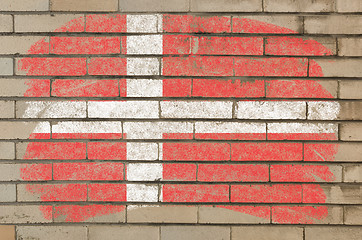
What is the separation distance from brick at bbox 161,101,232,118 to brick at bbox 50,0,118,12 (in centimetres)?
76

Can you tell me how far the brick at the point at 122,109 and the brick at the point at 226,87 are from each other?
1.07ft

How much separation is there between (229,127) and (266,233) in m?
0.77

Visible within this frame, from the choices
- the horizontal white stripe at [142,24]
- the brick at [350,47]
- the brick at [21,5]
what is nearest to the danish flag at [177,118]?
the horizontal white stripe at [142,24]

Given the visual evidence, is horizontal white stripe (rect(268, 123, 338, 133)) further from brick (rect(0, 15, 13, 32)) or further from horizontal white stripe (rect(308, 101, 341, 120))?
brick (rect(0, 15, 13, 32))

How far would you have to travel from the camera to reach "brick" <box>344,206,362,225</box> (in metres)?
1.68

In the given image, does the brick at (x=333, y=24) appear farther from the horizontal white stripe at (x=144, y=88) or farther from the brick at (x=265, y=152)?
the horizontal white stripe at (x=144, y=88)

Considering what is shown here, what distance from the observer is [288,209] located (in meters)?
1.68

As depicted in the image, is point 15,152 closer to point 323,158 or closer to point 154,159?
point 154,159

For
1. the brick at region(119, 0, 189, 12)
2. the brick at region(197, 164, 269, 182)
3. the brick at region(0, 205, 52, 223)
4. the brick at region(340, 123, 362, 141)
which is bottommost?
the brick at region(0, 205, 52, 223)

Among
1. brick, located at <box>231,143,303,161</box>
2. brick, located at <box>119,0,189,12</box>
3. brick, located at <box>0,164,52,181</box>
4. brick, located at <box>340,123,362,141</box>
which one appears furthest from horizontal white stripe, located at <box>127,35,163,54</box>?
brick, located at <box>340,123,362,141</box>

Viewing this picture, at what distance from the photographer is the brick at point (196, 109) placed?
1.67 m

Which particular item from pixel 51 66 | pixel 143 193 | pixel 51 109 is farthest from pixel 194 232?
pixel 51 66

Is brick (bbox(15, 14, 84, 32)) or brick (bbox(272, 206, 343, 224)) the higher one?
brick (bbox(15, 14, 84, 32))

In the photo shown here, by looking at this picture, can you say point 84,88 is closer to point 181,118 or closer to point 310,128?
point 181,118
